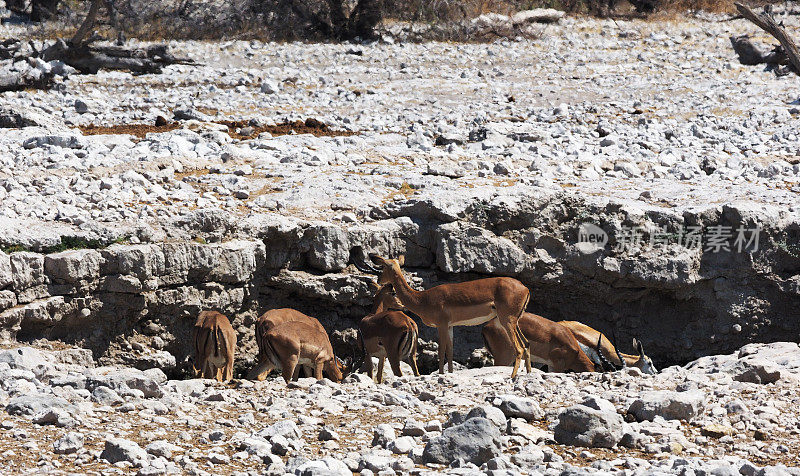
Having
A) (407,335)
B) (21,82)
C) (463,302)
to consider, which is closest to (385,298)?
(407,335)

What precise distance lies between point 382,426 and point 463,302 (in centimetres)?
360

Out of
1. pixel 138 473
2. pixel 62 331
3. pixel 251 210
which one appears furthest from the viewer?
pixel 251 210

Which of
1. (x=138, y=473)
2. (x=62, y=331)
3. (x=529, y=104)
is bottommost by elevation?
(x=62, y=331)

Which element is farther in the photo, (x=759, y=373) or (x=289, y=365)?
(x=289, y=365)

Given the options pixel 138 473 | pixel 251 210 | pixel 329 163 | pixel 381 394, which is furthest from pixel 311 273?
pixel 138 473

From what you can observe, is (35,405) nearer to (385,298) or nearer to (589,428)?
(589,428)

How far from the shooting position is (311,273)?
33.7 ft

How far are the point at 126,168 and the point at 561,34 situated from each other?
534 inches

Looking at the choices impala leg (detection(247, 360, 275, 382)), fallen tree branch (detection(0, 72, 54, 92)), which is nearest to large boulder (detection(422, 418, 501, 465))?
impala leg (detection(247, 360, 275, 382))

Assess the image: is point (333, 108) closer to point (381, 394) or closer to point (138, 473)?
point (381, 394)

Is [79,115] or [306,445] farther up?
[79,115]

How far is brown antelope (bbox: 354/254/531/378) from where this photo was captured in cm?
931

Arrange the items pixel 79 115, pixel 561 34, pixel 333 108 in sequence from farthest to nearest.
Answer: pixel 561 34 → pixel 333 108 → pixel 79 115

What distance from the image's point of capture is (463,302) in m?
9.48
